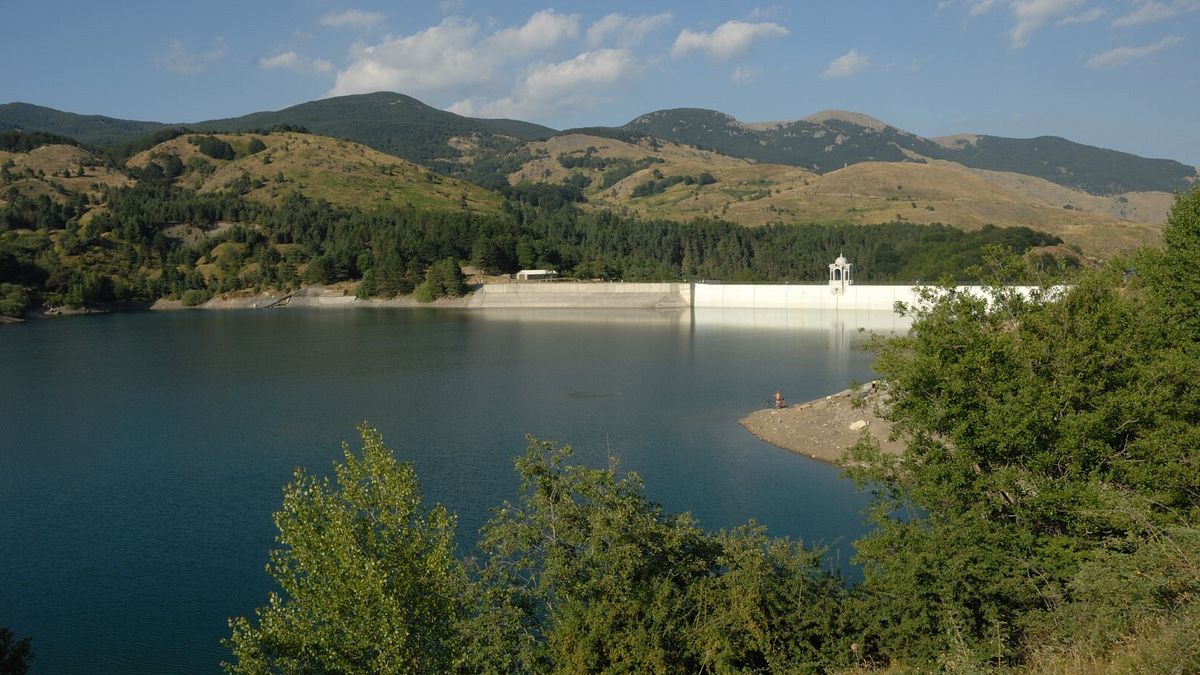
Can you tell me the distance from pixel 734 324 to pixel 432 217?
70.3 meters

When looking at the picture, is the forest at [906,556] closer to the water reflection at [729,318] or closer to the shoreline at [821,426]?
the shoreline at [821,426]

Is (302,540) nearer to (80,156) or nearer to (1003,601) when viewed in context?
(1003,601)

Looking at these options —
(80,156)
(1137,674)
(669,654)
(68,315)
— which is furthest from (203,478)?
(80,156)

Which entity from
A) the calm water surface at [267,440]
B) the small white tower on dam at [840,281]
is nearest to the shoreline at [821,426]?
the calm water surface at [267,440]

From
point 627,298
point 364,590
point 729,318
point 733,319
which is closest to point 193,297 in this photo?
point 627,298

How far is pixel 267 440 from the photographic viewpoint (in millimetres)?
40438

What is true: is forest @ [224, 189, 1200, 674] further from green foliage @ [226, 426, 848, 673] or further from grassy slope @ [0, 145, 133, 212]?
grassy slope @ [0, 145, 133, 212]

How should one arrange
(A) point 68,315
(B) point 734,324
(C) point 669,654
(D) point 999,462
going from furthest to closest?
1. (A) point 68,315
2. (B) point 734,324
3. (D) point 999,462
4. (C) point 669,654

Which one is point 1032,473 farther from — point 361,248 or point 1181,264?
point 361,248

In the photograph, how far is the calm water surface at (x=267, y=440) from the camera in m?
23.0

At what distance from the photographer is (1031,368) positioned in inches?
705

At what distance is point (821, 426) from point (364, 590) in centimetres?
2942

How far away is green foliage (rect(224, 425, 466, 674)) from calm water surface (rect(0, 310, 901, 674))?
6682 mm

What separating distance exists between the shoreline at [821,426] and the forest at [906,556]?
1690 cm
